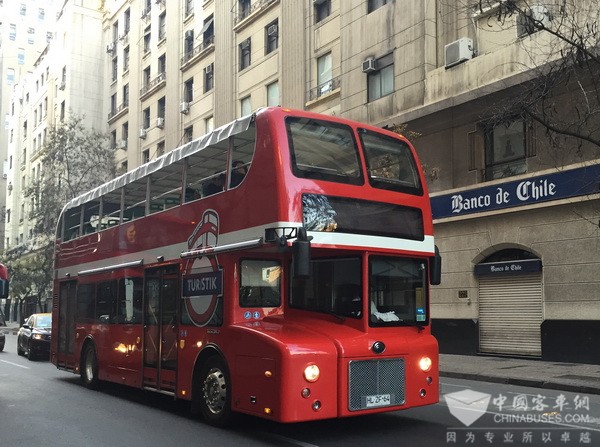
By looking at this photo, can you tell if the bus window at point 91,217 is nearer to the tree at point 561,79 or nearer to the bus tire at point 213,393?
the bus tire at point 213,393

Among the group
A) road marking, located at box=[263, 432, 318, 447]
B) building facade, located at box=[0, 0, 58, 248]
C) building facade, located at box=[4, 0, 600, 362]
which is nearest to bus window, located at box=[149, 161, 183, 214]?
road marking, located at box=[263, 432, 318, 447]

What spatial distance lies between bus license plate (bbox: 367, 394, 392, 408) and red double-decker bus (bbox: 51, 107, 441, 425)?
0.6 inches

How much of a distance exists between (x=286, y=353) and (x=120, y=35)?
45.1 m

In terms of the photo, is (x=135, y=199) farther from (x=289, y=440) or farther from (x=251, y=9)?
(x=251, y=9)

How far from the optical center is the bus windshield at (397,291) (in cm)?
793

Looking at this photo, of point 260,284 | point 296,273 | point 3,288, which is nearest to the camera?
point 296,273

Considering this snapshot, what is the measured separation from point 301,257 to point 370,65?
1735cm

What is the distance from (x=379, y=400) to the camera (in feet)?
25.2

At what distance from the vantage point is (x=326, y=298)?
8055 mm

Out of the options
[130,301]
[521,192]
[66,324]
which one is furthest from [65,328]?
[521,192]

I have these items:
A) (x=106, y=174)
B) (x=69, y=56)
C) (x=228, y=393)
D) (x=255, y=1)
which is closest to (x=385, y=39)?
(x=255, y=1)

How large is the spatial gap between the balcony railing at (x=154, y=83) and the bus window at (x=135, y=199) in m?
28.9

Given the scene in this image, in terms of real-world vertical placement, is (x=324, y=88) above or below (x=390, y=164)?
above

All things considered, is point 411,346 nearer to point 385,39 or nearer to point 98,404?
point 98,404
